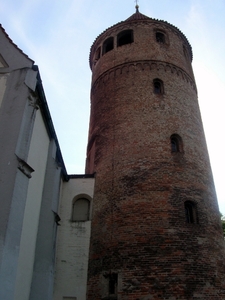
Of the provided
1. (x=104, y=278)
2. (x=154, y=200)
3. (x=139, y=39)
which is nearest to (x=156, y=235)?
(x=154, y=200)

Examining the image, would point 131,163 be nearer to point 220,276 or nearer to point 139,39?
point 220,276

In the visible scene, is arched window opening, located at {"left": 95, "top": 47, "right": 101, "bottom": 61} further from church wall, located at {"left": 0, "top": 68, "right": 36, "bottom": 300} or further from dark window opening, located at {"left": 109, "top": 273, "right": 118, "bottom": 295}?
dark window opening, located at {"left": 109, "top": 273, "right": 118, "bottom": 295}

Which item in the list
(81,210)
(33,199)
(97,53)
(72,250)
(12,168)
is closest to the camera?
(12,168)

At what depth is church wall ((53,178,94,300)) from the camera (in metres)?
11.0

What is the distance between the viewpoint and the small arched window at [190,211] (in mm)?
10664

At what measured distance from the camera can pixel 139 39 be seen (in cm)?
1564

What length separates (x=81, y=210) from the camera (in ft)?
42.8

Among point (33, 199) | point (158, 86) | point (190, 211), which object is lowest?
point (33, 199)

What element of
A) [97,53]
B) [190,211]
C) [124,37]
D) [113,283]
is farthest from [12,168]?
[124,37]

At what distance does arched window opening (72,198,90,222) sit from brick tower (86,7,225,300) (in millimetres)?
779

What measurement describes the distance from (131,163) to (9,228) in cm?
618

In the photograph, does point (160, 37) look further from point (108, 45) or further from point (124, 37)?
point (108, 45)

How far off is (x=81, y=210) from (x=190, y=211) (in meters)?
4.61

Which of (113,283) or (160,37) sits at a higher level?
(160,37)
